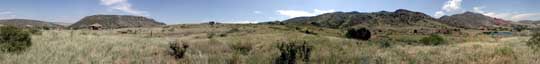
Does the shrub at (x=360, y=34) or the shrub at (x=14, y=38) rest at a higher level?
the shrub at (x=14, y=38)

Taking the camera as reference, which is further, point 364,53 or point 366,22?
point 366,22

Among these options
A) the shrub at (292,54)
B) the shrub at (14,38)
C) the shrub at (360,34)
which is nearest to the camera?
the shrub at (292,54)

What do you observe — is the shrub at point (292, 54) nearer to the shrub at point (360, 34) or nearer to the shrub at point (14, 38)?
the shrub at point (14, 38)

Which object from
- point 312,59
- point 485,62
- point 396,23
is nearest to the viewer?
point 485,62

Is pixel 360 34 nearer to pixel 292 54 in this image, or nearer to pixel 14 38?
pixel 14 38

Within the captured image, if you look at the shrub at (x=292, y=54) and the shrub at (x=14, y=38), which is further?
the shrub at (x=14, y=38)

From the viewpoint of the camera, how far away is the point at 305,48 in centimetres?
959

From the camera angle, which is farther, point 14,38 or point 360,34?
point 360,34

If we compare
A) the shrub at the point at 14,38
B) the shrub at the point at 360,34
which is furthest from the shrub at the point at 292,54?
the shrub at the point at 360,34

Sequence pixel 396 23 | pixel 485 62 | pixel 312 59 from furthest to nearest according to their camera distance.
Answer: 1. pixel 396 23
2. pixel 312 59
3. pixel 485 62

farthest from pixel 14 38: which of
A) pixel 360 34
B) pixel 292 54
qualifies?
pixel 360 34

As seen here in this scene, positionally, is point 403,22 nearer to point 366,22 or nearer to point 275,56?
point 366,22

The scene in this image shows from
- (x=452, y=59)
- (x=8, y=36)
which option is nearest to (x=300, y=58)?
(x=452, y=59)

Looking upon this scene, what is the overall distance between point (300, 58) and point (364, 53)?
54.8 inches
